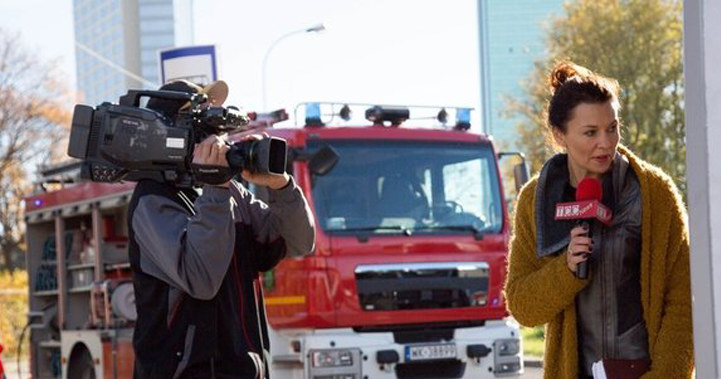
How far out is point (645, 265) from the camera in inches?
135

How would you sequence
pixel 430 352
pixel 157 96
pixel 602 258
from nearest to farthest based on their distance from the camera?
1. pixel 602 258
2. pixel 157 96
3. pixel 430 352

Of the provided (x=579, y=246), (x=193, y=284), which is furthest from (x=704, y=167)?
(x=193, y=284)

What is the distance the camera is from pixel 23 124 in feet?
150

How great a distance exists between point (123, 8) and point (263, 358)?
17323 millimetres

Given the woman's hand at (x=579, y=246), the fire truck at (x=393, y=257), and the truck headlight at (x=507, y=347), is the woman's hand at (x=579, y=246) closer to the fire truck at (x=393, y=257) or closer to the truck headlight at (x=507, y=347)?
the fire truck at (x=393, y=257)

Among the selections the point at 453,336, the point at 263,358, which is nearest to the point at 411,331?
the point at 453,336

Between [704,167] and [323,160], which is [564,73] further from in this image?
[323,160]

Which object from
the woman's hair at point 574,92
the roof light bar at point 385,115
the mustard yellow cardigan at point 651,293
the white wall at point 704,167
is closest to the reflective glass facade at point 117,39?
the woman's hair at point 574,92

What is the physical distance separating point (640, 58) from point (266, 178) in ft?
89.9

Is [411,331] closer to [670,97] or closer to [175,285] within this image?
[175,285]

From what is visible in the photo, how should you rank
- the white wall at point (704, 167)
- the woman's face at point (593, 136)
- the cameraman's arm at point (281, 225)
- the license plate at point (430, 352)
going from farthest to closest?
the license plate at point (430, 352)
the cameraman's arm at point (281, 225)
the woman's face at point (593, 136)
the white wall at point (704, 167)

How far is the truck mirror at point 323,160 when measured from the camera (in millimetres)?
9375

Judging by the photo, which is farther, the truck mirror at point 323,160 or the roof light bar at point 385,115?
the roof light bar at point 385,115

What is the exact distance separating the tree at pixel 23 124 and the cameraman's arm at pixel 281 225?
4181cm
